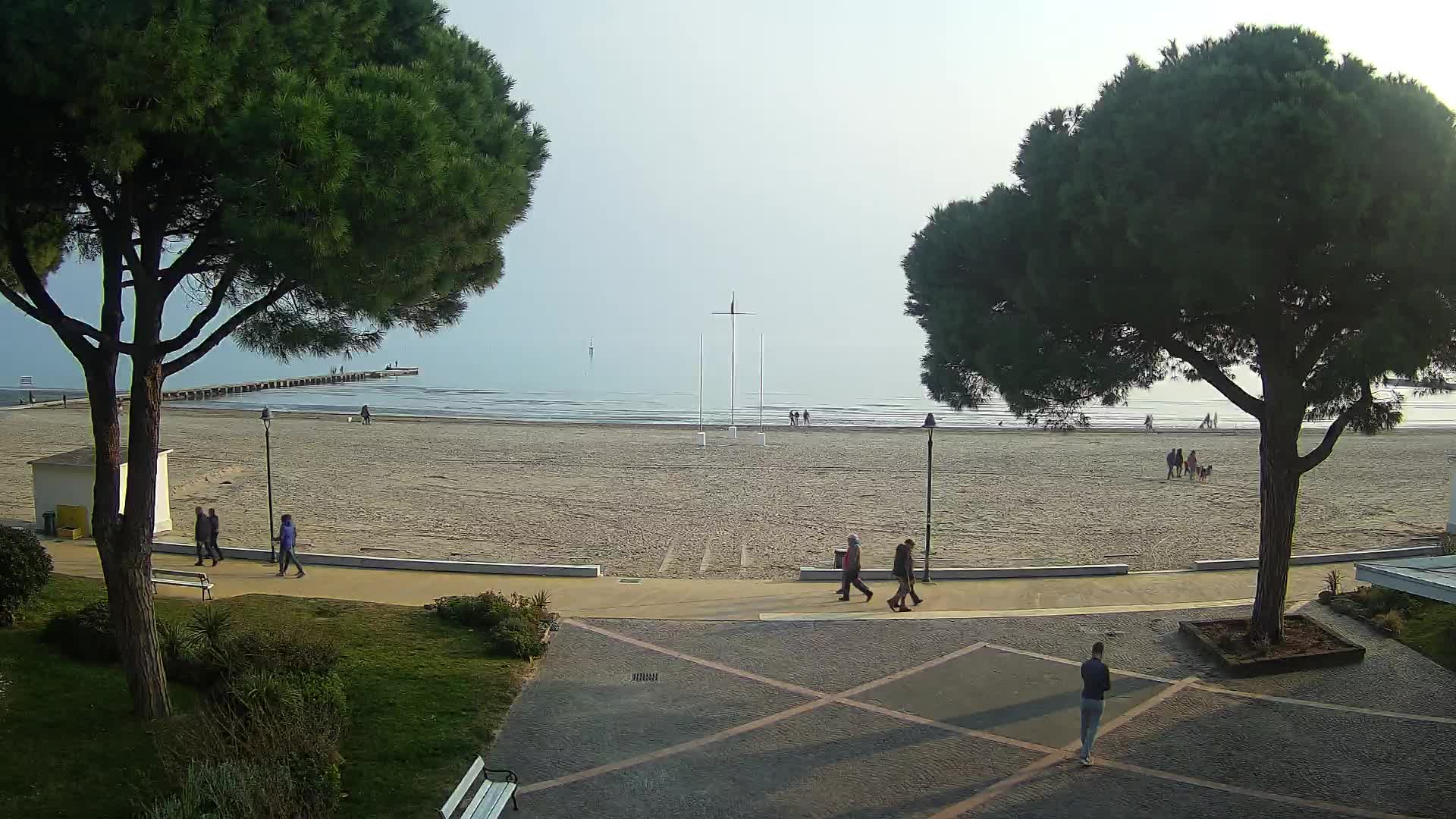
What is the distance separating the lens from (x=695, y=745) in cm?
1011

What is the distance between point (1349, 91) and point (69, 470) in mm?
24685

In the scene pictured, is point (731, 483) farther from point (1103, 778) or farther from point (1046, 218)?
point (1103, 778)

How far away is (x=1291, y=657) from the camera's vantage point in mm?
12578

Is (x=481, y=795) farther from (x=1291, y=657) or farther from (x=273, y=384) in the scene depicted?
(x=273, y=384)

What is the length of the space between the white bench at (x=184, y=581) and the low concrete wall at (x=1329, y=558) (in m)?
19.2

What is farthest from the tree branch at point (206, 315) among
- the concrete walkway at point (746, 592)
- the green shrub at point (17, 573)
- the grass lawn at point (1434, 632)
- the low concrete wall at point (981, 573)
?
the grass lawn at point (1434, 632)

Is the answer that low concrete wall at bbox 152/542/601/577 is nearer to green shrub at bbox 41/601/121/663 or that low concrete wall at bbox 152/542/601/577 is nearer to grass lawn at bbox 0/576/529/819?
grass lawn at bbox 0/576/529/819

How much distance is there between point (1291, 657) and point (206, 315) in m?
14.0

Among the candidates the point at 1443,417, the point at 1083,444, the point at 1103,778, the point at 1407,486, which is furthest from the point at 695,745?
the point at 1443,417

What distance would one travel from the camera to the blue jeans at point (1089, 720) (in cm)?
966

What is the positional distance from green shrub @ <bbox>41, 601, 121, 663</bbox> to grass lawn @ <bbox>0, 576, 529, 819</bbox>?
0.14 m

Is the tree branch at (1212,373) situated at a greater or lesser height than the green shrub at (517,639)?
greater

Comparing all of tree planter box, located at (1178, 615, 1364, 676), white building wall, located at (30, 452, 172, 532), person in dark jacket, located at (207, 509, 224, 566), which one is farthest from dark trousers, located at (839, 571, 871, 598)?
white building wall, located at (30, 452, 172, 532)

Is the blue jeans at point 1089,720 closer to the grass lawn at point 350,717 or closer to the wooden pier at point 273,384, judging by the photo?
the grass lawn at point 350,717
